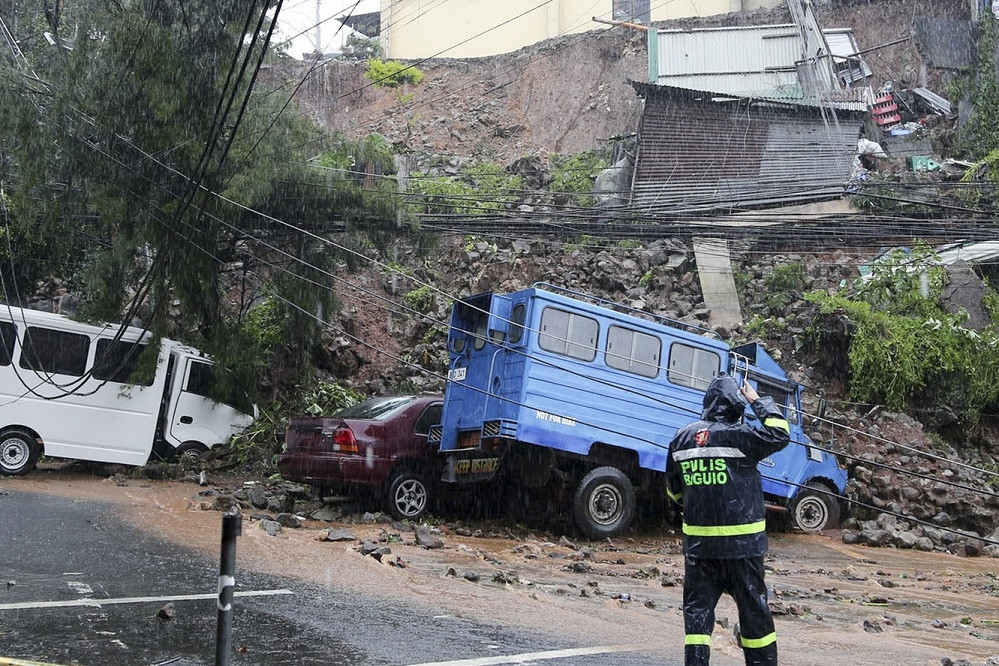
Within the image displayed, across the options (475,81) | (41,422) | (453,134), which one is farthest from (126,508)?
(475,81)

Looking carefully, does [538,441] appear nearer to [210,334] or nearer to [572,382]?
[572,382]

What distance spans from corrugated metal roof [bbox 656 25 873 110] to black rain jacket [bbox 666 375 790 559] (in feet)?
70.6

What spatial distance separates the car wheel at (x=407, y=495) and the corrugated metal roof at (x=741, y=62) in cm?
1701

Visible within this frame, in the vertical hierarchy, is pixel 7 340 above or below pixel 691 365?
below

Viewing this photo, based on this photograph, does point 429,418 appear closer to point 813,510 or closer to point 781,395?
point 781,395

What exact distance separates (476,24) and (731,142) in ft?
48.4

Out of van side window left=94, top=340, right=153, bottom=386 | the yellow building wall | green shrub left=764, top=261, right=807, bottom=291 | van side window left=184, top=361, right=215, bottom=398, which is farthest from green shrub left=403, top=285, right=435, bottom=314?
the yellow building wall

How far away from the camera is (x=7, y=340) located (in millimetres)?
13562

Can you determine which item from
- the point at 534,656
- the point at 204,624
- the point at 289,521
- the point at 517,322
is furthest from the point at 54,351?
the point at 534,656

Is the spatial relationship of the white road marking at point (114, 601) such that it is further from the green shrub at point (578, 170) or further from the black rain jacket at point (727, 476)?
the green shrub at point (578, 170)

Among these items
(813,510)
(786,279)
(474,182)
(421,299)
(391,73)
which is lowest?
(813,510)

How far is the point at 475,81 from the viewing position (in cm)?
3359

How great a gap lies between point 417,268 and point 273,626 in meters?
15.9

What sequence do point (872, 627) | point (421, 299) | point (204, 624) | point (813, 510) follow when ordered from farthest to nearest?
point (421, 299), point (813, 510), point (872, 627), point (204, 624)
